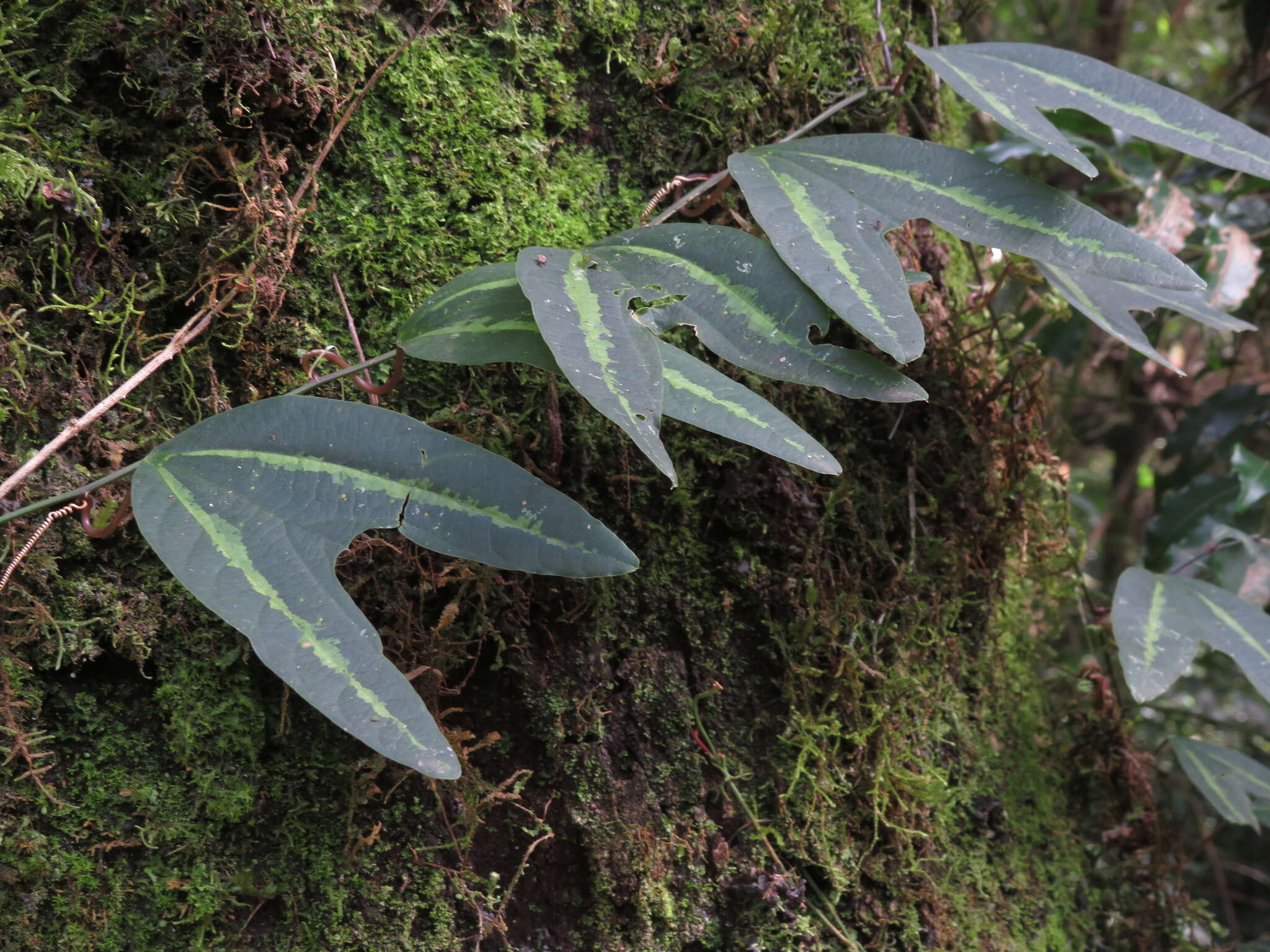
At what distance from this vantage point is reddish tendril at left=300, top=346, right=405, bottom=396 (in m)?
0.85

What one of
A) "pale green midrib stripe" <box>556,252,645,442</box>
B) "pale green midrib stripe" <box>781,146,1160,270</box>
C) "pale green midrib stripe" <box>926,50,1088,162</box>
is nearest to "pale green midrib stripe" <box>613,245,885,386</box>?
"pale green midrib stripe" <box>556,252,645,442</box>

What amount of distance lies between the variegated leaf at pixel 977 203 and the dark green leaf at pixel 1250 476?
3.46 ft

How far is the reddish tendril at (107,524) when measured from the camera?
2.50 ft

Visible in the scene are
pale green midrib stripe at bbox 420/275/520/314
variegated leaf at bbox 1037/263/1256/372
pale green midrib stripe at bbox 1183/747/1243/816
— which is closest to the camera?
pale green midrib stripe at bbox 420/275/520/314

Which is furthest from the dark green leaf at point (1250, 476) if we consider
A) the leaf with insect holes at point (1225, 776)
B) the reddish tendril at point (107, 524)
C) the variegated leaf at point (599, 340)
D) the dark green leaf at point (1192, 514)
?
the reddish tendril at point (107, 524)

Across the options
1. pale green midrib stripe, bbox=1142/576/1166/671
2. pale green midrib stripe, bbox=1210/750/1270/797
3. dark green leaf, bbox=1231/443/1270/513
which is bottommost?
pale green midrib stripe, bbox=1210/750/1270/797

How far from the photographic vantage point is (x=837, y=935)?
96cm

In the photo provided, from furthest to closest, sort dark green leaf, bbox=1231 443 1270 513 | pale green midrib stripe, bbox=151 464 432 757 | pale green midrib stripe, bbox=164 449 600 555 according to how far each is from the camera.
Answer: dark green leaf, bbox=1231 443 1270 513
pale green midrib stripe, bbox=164 449 600 555
pale green midrib stripe, bbox=151 464 432 757

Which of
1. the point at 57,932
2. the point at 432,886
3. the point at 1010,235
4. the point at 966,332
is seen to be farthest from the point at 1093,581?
the point at 57,932

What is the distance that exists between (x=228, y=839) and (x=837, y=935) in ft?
2.19

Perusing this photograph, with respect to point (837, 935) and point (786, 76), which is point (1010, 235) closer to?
point (786, 76)

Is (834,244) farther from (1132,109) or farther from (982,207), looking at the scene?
(1132,109)

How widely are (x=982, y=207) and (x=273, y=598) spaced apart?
2.80 feet

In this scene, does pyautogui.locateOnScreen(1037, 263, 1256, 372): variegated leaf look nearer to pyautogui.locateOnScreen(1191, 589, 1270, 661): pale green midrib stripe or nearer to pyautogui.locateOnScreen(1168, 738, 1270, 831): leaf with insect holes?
pyautogui.locateOnScreen(1191, 589, 1270, 661): pale green midrib stripe
